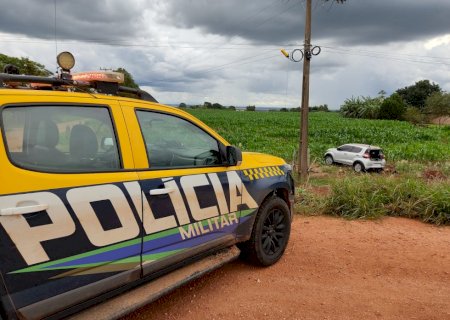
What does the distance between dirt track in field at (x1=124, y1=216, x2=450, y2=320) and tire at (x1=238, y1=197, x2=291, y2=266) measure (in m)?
0.14

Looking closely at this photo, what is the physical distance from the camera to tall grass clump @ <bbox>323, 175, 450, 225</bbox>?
5992mm

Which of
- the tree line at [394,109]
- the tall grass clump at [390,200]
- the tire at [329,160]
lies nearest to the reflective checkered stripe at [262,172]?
the tall grass clump at [390,200]

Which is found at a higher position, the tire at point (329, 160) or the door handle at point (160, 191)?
the door handle at point (160, 191)

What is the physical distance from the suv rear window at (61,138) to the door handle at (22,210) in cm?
24

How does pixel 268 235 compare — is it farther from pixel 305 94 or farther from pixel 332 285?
pixel 305 94

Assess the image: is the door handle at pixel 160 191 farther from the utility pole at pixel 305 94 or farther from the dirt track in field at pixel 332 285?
the utility pole at pixel 305 94

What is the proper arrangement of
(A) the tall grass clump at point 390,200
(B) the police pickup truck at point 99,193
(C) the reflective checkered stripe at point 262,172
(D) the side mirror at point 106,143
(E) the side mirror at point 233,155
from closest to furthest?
(B) the police pickup truck at point 99,193 → (D) the side mirror at point 106,143 → (E) the side mirror at point 233,155 → (C) the reflective checkered stripe at point 262,172 → (A) the tall grass clump at point 390,200

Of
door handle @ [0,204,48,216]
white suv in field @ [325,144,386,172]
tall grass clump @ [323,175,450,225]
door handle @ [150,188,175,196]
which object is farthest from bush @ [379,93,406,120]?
door handle @ [0,204,48,216]

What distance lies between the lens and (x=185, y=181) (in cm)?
305

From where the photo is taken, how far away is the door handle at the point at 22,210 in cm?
192

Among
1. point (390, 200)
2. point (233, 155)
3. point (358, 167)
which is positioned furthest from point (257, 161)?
point (358, 167)

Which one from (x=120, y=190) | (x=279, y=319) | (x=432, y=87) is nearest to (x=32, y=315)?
(x=120, y=190)

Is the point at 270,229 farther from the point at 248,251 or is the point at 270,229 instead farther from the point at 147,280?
the point at 147,280

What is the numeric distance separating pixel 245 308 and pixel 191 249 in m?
0.73
